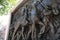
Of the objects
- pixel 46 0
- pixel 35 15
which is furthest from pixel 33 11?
pixel 46 0

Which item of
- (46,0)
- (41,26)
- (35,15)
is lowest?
(41,26)

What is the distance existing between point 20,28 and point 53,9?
1.95 feet

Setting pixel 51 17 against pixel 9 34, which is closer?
pixel 51 17

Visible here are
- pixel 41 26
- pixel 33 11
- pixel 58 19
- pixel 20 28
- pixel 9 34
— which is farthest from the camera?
pixel 9 34

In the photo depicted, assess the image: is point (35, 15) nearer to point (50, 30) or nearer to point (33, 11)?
point (33, 11)

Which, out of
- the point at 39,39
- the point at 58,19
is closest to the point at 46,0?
the point at 58,19

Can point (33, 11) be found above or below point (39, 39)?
above

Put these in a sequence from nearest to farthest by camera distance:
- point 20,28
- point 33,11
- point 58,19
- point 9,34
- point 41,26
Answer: point 58,19 → point 41,26 → point 33,11 → point 20,28 → point 9,34

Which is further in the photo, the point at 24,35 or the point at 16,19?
the point at 16,19

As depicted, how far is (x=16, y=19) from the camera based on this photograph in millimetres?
2295

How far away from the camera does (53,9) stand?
179cm

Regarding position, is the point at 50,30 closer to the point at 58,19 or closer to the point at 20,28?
the point at 58,19

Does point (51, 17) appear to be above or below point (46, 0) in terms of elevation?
below

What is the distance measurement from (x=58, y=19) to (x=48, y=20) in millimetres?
122
